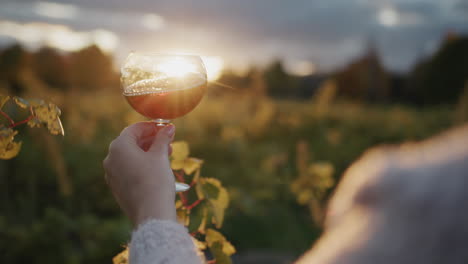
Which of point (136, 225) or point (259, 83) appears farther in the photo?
point (259, 83)

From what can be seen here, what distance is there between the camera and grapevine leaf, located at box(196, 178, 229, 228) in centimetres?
132

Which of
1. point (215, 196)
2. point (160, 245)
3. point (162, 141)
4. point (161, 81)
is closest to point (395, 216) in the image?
point (160, 245)

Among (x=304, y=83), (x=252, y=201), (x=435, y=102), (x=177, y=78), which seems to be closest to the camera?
(x=177, y=78)

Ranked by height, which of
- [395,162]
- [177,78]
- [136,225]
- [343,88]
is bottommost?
[136,225]

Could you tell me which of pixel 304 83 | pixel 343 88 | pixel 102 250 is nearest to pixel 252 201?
pixel 102 250

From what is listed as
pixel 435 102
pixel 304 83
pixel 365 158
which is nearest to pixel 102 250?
pixel 365 158

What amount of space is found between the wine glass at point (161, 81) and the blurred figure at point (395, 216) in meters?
0.42

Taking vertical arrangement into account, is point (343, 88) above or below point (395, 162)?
above

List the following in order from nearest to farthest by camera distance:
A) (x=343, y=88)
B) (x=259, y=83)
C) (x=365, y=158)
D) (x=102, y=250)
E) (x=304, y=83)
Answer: (x=365, y=158), (x=102, y=250), (x=259, y=83), (x=343, y=88), (x=304, y=83)

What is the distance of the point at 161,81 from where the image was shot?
1.33 meters

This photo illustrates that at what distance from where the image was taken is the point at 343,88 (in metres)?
26.1

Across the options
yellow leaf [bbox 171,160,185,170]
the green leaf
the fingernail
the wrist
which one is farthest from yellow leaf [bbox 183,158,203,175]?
the wrist

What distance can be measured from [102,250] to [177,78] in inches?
99.4

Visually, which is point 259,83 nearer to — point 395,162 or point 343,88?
point 395,162
